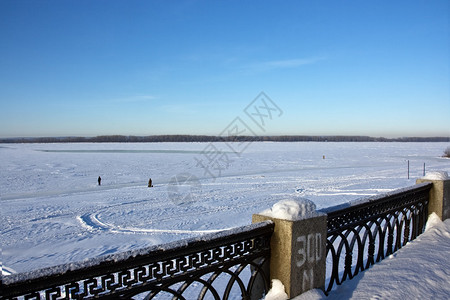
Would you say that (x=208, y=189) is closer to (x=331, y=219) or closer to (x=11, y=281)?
(x=331, y=219)

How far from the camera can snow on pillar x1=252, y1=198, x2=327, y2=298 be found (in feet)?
9.96

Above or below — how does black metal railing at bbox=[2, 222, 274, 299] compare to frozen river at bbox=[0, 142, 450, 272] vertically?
above

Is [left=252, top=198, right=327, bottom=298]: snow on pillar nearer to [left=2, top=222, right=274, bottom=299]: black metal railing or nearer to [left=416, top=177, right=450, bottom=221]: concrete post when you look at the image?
[left=2, top=222, right=274, bottom=299]: black metal railing

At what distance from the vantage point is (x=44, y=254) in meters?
8.27

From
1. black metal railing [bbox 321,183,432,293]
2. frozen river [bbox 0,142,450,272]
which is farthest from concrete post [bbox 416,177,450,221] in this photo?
frozen river [bbox 0,142,450,272]

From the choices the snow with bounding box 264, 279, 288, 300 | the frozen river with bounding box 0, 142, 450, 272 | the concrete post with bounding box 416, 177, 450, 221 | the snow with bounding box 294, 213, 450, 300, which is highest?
the concrete post with bounding box 416, 177, 450, 221

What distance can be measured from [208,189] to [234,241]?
16071mm

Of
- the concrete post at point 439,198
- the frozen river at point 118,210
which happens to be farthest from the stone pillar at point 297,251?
the frozen river at point 118,210

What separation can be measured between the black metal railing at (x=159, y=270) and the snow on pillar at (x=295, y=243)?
0.34 ft

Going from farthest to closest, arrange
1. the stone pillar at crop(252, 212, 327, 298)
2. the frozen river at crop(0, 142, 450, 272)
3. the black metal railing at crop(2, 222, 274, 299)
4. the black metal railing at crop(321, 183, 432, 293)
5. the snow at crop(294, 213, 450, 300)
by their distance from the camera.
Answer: the frozen river at crop(0, 142, 450, 272)
the black metal railing at crop(321, 183, 432, 293)
the snow at crop(294, 213, 450, 300)
the stone pillar at crop(252, 212, 327, 298)
the black metal railing at crop(2, 222, 274, 299)

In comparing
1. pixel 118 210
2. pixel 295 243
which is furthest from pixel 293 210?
pixel 118 210

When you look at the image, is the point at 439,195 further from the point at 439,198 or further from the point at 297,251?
the point at 297,251

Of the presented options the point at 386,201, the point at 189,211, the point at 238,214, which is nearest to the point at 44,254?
the point at 189,211

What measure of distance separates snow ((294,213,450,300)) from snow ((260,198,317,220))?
790mm
